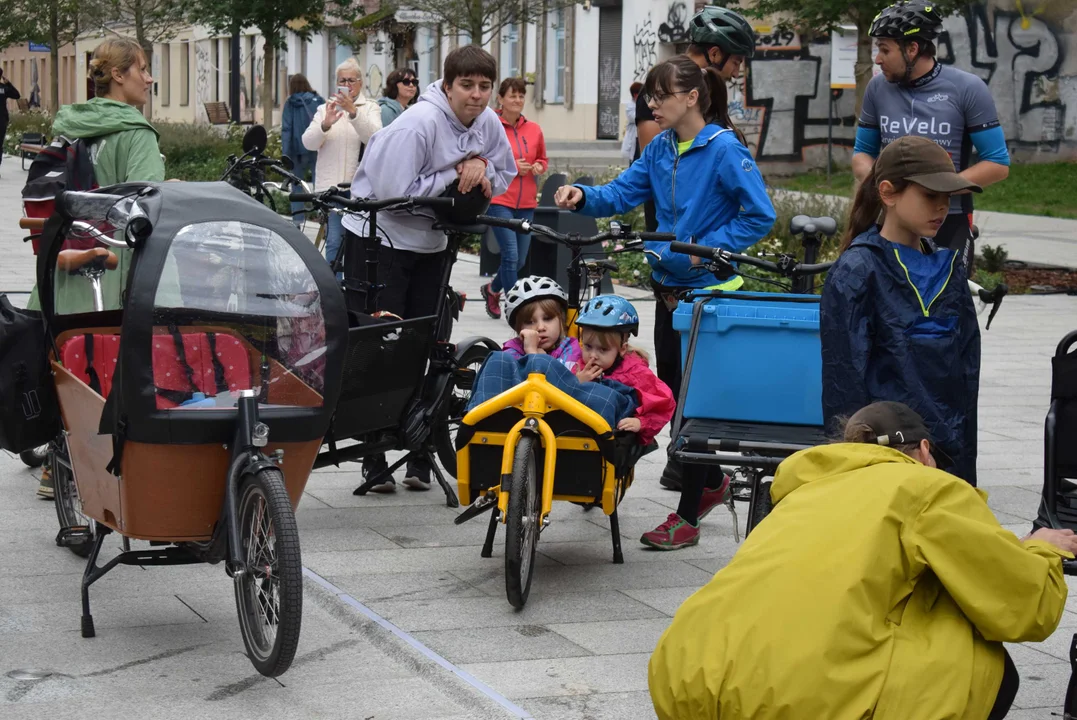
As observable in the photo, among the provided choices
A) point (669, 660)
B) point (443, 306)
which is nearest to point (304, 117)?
point (443, 306)

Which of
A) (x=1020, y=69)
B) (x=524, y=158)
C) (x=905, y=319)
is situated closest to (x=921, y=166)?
(x=905, y=319)

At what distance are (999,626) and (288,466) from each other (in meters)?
2.47

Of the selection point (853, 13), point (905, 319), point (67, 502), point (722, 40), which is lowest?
point (67, 502)

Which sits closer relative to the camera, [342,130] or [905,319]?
[905,319]

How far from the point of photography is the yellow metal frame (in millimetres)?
5312

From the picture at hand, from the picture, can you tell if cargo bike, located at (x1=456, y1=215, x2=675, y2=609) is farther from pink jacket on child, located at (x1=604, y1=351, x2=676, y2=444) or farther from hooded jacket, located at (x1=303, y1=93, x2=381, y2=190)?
hooded jacket, located at (x1=303, y1=93, x2=381, y2=190)

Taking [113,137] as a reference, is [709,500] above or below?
below

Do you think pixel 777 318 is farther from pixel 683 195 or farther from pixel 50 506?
pixel 50 506

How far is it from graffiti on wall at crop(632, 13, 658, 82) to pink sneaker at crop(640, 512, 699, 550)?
1313 inches

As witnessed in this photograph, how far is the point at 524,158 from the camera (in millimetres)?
13281

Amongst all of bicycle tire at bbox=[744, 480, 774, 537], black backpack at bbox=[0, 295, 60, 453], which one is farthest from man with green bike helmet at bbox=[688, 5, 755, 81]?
black backpack at bbox=[0, 295, 60, 453]

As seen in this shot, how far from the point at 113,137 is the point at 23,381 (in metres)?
1.63

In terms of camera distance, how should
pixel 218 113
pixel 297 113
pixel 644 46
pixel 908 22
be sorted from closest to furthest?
pixel 908 22, pixel 297 113, pixel 644 46, pixel 218 113

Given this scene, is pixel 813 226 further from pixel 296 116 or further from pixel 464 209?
pixel 296 116
